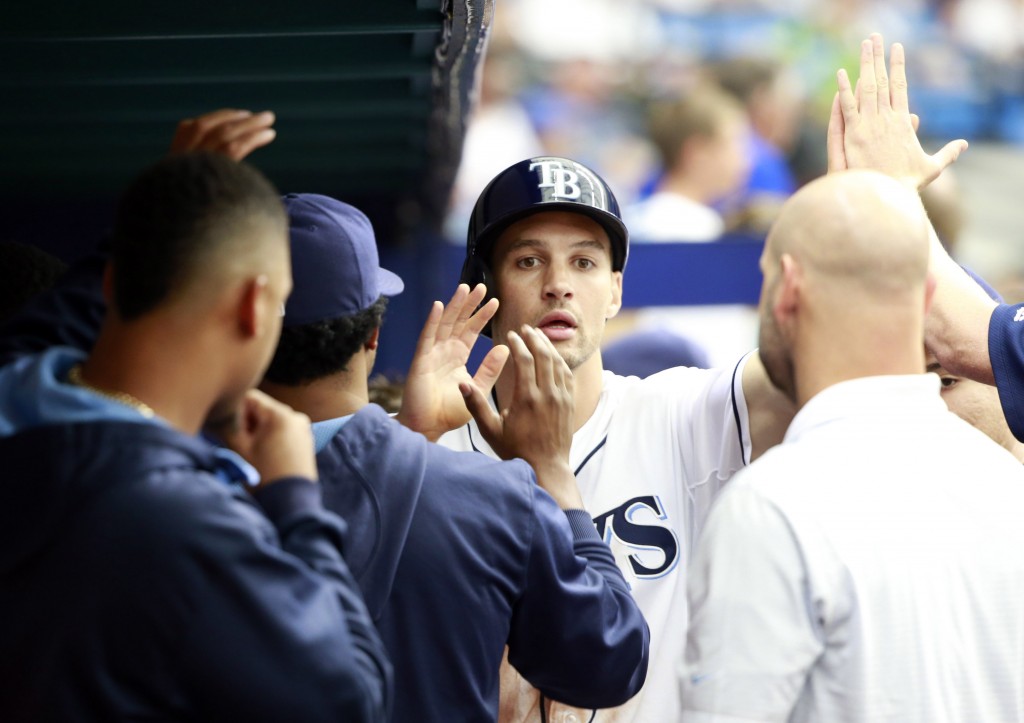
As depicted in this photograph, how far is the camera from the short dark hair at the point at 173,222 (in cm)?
174

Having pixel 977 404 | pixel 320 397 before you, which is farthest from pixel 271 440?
pixel 977 404

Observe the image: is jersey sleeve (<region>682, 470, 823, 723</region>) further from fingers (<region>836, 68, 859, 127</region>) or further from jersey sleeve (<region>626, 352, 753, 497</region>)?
fingers (<region>836, 68, 859, 127</region>)

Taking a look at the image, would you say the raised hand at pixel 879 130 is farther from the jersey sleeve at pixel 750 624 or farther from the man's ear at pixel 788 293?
the jersey sleeve at pixel 750 624

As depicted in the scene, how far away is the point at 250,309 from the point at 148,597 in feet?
1.30

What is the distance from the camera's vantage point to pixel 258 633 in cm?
161

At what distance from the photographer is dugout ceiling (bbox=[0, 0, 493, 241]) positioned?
10.3 feet

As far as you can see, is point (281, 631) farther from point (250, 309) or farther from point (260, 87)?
point (260, 87)

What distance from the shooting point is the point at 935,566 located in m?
1.90

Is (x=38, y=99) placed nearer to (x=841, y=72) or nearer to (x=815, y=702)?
(x=841, y=72)

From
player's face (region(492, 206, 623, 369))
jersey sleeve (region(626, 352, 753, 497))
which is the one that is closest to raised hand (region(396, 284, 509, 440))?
player's face (region(492, 206, 623, 369))

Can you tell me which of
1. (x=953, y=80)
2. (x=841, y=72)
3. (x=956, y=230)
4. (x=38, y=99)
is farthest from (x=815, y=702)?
(x=953, y=80)

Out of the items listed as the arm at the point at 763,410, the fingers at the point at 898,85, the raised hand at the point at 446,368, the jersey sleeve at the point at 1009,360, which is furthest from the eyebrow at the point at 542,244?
the jersey sleeve at the point at 1009,360

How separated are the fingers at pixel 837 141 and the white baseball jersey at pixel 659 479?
475mm

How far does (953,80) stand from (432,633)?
12210 mm
